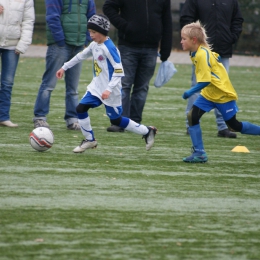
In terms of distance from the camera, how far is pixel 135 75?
431 inches

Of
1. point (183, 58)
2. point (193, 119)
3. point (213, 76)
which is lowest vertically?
point (183, 58)

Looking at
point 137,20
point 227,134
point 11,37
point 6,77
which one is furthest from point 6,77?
point 227,134

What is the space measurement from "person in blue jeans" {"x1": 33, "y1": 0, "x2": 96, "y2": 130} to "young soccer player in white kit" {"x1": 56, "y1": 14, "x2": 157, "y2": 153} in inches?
67.9

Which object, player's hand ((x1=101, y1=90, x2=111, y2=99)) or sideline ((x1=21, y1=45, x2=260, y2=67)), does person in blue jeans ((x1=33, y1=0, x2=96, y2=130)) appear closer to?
player's hand ((x1=101, y1=90, x2=111, y2=99))

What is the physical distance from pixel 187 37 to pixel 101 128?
3044 mm

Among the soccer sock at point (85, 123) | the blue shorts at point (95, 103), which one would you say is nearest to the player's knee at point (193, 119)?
the blue shorts at point (95, 103)

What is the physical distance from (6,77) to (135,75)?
176 cm

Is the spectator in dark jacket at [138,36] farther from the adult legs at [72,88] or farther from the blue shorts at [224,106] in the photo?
the blue shorts at [224,106]

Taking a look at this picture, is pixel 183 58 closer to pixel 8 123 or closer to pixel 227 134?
pixel 227 134

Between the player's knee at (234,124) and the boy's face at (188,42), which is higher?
the boy's face at (188,42)

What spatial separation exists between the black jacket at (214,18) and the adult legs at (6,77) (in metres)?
2.31

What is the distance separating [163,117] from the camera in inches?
490

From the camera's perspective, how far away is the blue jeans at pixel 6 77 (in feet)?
34.5

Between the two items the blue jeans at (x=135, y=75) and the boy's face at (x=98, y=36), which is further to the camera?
the blue jeans at (x=135, y=75)
